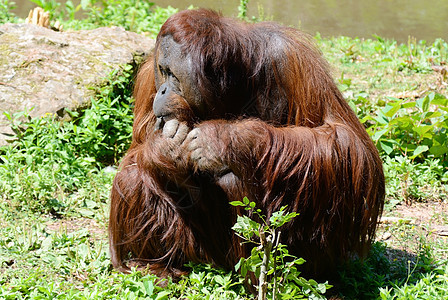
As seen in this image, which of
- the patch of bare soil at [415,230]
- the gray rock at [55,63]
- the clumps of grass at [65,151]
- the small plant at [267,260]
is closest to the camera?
the small plant at [267,260]

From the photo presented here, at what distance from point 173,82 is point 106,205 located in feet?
4.38

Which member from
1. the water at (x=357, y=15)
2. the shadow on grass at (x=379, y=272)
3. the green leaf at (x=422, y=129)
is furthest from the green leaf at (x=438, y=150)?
the water at (x=357, y=15)

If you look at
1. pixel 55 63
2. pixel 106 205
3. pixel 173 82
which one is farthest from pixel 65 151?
pixel 173 82

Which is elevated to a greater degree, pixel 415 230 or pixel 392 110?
pixel 392 110

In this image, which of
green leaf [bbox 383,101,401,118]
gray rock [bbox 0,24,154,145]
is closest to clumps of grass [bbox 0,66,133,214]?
gray rock [bbox 0,24,154,145]

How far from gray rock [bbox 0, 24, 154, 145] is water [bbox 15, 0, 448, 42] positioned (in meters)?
3.69

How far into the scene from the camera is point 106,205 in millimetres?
4047

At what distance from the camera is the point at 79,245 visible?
3.51m

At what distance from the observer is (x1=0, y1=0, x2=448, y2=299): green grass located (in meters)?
3.10

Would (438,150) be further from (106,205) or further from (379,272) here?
(106,205)

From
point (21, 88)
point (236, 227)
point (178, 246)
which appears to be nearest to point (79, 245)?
point (178, 246)

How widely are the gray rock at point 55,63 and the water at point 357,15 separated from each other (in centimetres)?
369

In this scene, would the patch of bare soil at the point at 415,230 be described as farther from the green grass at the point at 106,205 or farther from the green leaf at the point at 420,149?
the green leaf at the point at 420,149

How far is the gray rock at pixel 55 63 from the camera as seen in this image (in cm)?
470
